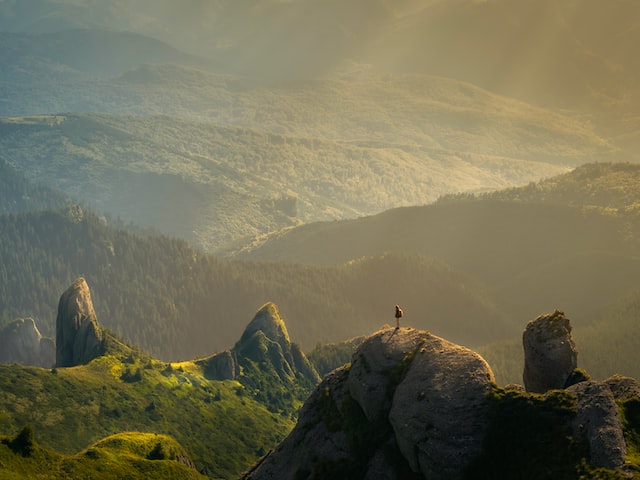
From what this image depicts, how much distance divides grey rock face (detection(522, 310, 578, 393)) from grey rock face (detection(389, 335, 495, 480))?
47.0ft

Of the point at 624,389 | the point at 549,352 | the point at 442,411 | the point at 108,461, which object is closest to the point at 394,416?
the point at 442,411

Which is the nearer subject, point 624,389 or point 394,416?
point 394,416

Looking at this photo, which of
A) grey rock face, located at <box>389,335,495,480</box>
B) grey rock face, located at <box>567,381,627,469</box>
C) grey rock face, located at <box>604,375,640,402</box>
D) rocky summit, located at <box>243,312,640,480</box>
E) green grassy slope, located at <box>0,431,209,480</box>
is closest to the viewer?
grey rock face, located at <box>567,381,627,469</box>

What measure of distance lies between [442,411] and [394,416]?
902 cm

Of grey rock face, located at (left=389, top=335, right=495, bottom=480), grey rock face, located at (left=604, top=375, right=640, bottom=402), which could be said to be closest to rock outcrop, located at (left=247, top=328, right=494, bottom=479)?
grey rock face, located at (left=389, top=335, right=495, bottom=480)

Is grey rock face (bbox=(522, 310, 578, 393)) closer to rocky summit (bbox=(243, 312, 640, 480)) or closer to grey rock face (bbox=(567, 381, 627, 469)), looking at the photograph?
rocky summit (bbox=(243, 312, 640, 480))

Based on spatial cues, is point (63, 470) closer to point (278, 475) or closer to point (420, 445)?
point (278, 475)

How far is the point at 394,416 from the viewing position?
114 m

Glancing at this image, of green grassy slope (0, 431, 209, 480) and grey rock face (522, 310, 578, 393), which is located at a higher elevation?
grey rock face (522, 310, 578, 393)

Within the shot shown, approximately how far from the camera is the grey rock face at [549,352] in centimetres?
12150

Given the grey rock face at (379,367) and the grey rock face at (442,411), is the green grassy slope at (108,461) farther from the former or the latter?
the grey rock face at (442,411)

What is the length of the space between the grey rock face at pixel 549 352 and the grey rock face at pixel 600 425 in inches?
548

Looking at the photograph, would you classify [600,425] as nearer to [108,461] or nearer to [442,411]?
[442,411]

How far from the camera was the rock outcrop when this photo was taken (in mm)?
105938
